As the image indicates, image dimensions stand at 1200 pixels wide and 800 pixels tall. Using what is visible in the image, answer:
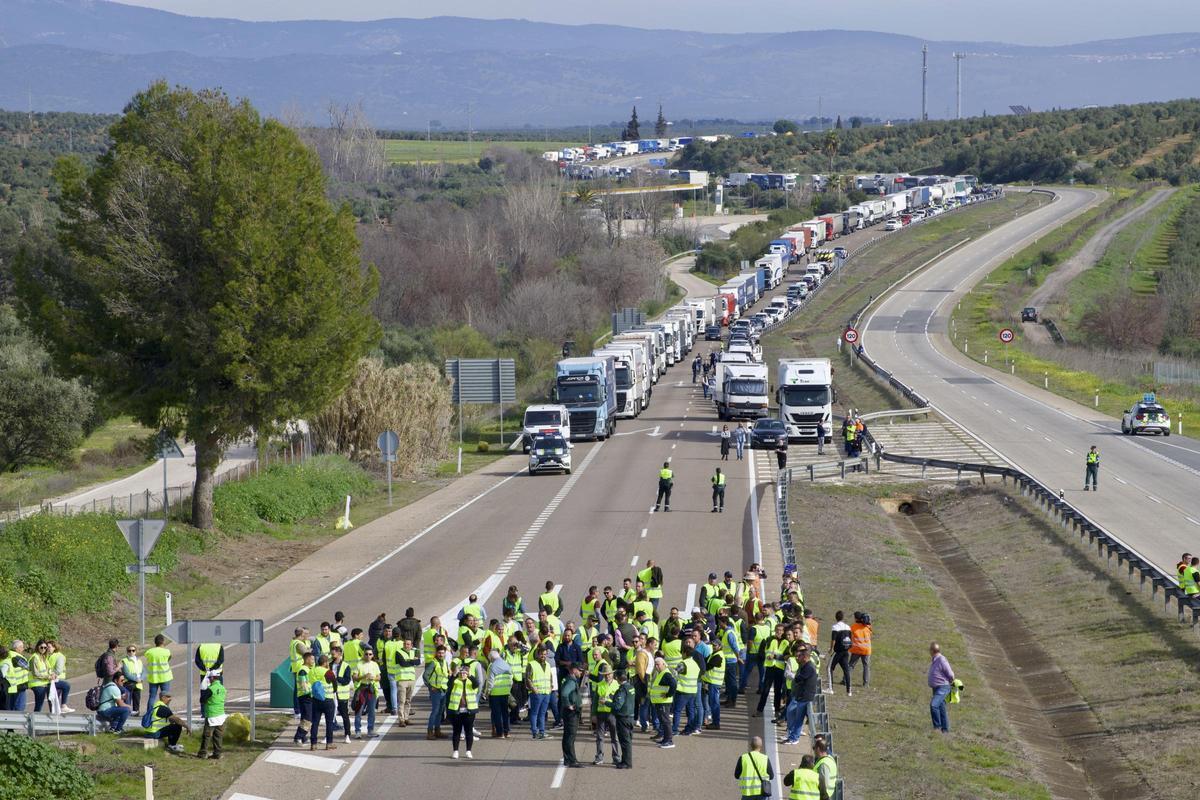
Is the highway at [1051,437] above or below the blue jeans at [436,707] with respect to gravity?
below

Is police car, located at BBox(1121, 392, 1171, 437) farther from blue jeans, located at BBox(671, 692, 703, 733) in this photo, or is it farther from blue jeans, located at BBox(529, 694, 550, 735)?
blue jeans, located at BBox(529, 694, 550, 735)

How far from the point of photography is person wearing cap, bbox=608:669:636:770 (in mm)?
19531

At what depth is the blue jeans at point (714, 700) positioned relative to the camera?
21500 mm

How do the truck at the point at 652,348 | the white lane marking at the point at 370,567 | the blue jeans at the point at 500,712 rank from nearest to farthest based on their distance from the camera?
1. the blue jeans at the point at 500,712
2. the white lane marking at the point at 370,567
3. the truck at the point at 652,348

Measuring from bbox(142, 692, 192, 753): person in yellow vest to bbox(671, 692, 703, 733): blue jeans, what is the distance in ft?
21.6

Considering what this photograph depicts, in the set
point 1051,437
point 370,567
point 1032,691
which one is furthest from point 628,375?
point 1032,691

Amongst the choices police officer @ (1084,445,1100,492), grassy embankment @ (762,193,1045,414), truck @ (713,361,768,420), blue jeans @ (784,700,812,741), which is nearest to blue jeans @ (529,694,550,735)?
blue jeans @ (784,700,812,741)

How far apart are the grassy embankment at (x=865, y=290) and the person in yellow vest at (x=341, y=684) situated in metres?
48.1

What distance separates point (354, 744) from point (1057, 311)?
319 feet

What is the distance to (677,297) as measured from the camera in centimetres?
13038


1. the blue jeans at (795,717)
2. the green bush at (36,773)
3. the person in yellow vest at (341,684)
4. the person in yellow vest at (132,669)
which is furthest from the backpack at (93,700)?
the blue jeans at (795,717)

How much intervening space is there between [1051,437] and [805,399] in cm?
926

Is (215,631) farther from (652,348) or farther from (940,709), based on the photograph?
(652,348)

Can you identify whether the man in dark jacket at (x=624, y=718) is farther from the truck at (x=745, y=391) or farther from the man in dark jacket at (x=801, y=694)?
the truck at (x=745, y=391)
